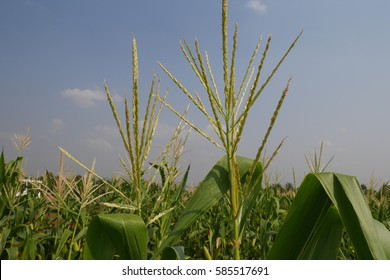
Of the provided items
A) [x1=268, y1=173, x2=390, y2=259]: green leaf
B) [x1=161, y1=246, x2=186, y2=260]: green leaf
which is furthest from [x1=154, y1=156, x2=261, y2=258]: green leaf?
[x1=268, y1=173, x2=390, y2=259]: green leaf

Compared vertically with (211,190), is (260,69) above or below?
above

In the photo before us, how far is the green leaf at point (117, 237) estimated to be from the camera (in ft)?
5.16

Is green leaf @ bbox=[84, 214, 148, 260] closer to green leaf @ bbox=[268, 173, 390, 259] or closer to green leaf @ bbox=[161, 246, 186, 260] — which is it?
green leaf @ bbox=[161, 246, 186, 260]

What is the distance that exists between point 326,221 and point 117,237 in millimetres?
818

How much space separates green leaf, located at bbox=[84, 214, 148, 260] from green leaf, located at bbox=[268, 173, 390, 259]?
0.51 meters

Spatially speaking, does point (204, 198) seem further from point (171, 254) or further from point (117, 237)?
point (117, 237)

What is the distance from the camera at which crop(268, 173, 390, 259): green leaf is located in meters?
1.39

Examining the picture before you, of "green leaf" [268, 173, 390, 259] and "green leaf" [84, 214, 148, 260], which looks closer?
"green leaf" [268, 173, 390, 259]

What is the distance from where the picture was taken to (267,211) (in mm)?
3959

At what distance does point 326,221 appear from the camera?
1.64 metres
